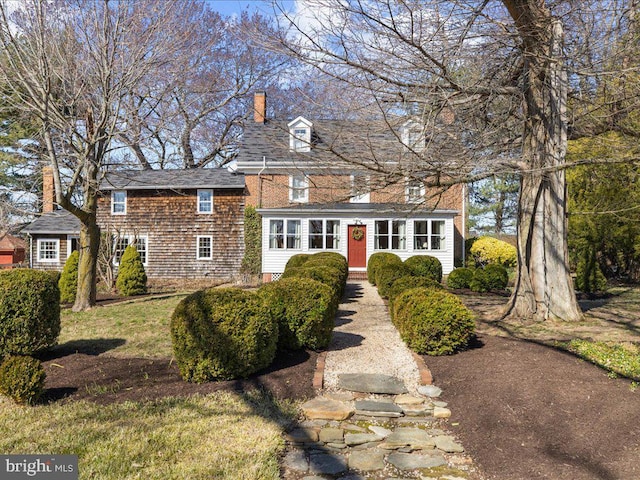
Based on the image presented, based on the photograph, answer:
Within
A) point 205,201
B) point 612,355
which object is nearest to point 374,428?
point 612,355

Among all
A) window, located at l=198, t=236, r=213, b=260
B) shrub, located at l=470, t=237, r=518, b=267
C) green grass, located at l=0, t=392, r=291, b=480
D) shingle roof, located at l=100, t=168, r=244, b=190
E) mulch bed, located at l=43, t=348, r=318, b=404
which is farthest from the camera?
shrub, located at l=470, t=237, r=518, b=267

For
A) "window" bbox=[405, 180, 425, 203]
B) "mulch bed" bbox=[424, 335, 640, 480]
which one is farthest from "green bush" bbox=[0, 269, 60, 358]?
"window" bbox=[405, 180, 425, 203]

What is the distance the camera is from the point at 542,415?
4137 mm

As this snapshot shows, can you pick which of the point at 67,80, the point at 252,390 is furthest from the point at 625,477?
the point at 67,80

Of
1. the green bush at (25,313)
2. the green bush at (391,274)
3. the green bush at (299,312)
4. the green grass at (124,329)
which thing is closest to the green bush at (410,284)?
the green bush at (391,274)

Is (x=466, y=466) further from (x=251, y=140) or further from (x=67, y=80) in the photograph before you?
(x=251, y=140)

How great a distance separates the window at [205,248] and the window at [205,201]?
135cm

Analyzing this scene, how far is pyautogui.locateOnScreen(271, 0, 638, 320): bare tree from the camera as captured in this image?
21.6ft

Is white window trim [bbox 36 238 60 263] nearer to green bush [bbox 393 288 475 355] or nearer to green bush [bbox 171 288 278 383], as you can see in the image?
green bush [bbox 171 288 278 383]

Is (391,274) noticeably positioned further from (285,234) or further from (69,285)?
(285,234)

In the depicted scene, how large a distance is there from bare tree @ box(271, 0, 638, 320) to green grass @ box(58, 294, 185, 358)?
165 inches

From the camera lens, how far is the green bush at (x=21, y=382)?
14.6ft

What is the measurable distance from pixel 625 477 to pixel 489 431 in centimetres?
101

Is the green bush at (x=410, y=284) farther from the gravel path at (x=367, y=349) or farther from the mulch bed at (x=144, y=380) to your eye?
the mulch bed at (x=144, y=380)
